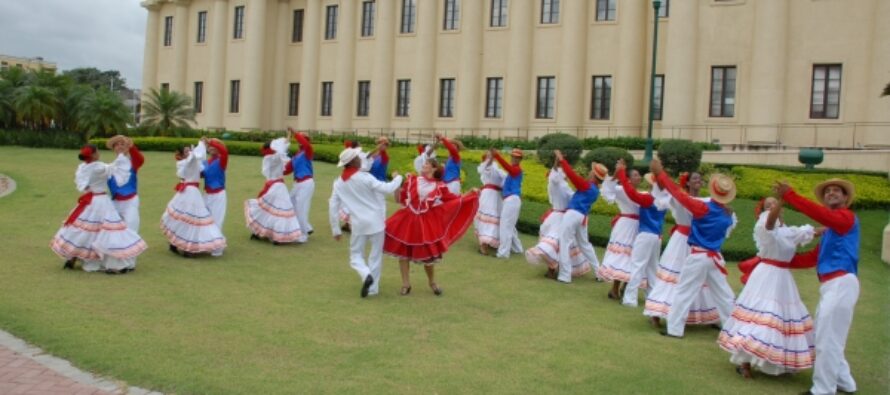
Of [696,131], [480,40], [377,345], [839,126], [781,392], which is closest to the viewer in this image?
[781,392]

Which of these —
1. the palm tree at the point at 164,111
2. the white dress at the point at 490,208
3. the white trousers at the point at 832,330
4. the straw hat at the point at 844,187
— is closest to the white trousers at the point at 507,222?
the white dress at the point at 490,208

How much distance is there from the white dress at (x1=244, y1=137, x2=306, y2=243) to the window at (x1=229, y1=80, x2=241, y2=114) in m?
31.4

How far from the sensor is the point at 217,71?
44375 millimetres

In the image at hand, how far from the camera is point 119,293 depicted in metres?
9.55

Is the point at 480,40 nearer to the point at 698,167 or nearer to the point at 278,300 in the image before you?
the point at 698,167

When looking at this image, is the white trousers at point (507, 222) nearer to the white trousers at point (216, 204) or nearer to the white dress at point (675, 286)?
the white dress at point (675, 286)

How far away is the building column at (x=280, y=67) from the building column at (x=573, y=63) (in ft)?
57.4

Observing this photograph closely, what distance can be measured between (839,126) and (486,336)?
22926 mm

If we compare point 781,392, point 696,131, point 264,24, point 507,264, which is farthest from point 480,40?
point 781,392

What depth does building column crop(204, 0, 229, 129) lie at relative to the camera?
145 ft

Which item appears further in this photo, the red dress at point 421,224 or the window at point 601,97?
the window at point 601,97

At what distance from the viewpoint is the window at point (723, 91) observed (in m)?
29.1

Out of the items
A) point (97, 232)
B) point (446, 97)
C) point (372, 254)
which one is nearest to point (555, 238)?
point (372, 254)

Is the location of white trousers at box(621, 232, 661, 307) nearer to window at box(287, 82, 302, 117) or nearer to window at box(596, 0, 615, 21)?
window at box(596, 0, 615, 21)
